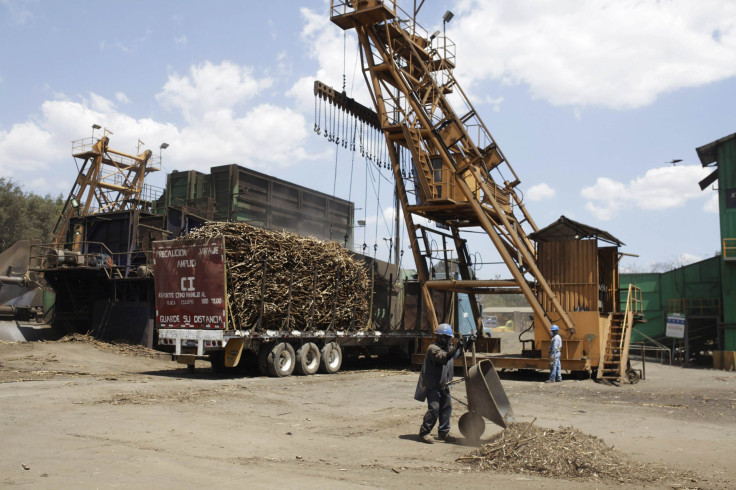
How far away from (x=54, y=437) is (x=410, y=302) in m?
16.6

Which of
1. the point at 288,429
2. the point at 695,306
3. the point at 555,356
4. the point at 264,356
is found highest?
the point at 695,306

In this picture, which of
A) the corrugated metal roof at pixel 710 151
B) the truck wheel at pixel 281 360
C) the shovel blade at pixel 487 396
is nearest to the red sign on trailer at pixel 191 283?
the truck wheel at pixel 281 360

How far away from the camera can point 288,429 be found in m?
9.79

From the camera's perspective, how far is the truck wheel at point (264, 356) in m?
17.4

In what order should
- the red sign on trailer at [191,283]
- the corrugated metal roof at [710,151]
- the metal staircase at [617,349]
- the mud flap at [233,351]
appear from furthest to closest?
the corrugated metal roof at [710,151]
the metal staircase at [617,349]
the mud flap at [233,351]
the red sign on trailer at [191,283]

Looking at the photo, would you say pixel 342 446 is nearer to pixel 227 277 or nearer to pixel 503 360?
pixel 227 277

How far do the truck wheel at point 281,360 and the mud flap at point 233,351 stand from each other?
3.59 ft

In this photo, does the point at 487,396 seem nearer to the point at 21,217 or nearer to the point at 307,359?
the point at 307,359

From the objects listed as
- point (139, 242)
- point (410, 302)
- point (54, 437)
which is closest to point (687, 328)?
point (410, 302)

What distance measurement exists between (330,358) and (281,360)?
222 centimetres

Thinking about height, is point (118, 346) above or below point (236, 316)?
below

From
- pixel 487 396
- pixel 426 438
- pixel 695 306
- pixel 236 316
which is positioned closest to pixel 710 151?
pixel 695 306

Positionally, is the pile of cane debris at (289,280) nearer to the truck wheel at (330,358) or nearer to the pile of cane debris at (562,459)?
the truck wheel at (330,358)

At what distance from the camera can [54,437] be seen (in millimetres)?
8227
